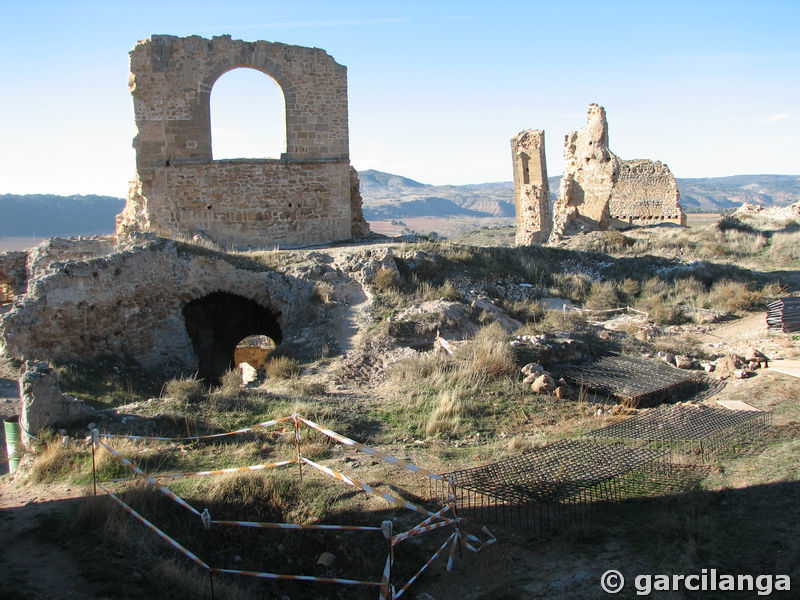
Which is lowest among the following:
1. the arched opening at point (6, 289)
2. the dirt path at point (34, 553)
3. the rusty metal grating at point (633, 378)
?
the dirt path at point (34, 553)

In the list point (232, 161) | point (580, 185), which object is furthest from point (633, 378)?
point (580, 185)

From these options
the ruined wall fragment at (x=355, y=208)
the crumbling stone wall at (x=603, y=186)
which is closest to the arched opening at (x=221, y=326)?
the ruined wall fragment at (x=355, y=208)

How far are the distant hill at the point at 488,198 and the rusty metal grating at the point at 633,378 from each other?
277ft

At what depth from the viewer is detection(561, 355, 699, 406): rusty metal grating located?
8562 mm

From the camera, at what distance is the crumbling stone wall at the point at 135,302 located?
9867 millimetres

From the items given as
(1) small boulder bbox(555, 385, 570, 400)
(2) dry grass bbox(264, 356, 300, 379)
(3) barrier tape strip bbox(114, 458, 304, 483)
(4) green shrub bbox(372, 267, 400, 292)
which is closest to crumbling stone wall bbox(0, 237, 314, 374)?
(4) green shrub bbox(372, 267, 400, 292)

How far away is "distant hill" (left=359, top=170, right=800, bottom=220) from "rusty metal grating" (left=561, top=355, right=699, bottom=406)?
84.4 m

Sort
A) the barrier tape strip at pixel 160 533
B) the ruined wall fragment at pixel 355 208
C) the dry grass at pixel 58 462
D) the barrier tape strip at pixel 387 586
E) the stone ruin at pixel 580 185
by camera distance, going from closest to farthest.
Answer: the barrier tape strip at pixel 387 586
the barrier tape strip at pixel 160 533
the dry grass at pixel 58 462
the ruined wall fragment at pixel 355 208
the stone ruin at pixel 580 185

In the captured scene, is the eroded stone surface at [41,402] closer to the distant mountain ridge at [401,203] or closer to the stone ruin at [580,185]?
the stone ruin at [580,185]

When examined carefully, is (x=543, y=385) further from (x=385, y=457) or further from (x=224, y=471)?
(x=224, y=471)

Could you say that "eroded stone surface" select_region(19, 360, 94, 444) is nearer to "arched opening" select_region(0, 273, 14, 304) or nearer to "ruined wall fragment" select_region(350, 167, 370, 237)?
"arched opening" select_region(0, 273, 14, 304)

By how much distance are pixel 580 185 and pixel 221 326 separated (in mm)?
16141

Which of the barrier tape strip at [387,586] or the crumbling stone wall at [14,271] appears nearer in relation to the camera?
the barrier tape strip at [387,586]

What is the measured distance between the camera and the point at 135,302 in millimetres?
10977
